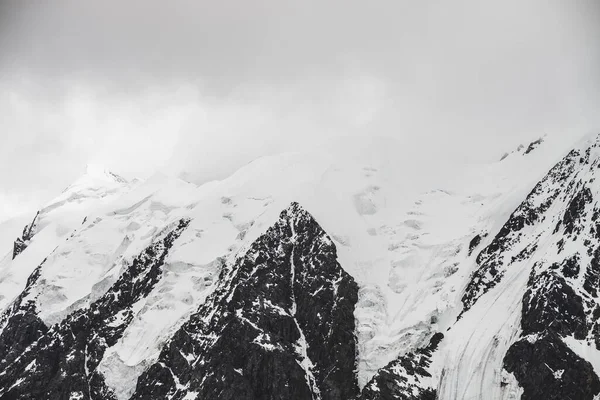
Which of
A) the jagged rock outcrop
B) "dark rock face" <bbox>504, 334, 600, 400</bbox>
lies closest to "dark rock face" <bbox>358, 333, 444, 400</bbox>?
"dark rock face" <bbox>504, 334, 600, 400</bbox>

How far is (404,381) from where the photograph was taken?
621 feet

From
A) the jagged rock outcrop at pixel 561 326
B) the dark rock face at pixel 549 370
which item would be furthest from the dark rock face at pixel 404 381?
the jagged rock outcrop at pixel 561 326

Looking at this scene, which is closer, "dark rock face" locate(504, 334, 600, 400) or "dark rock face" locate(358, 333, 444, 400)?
"dark rock face" locate(504, 334, 600, 400)

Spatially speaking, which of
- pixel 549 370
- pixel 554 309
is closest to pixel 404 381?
pixel 549 370

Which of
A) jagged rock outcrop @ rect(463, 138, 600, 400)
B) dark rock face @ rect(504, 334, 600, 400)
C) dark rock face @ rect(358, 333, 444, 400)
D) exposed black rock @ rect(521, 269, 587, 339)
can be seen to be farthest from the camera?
dark rock face @ rect(358, 333, 444, 400)

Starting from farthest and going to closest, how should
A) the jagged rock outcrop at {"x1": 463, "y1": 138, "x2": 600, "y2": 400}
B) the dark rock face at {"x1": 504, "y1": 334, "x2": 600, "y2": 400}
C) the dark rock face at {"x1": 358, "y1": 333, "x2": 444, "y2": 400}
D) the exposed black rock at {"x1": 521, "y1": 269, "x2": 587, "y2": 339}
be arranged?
A: the dark rock face at {"x1": 358, "y1": 333, "x2": 444, "y2": 400}
the exposed black rock at {"x1": 521, "y1": 269, "x2": 587, "y2": 339}
the jagged rock outcrop at {"x1": 463, "y1": 138, "x2": 600, "y2": 400}
the dark rock face at {"x1": 504, "y1": 334, "x2": 600, "y2": 400}

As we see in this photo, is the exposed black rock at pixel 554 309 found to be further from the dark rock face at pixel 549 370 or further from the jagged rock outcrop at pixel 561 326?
the dark rock face at pixel 549 370

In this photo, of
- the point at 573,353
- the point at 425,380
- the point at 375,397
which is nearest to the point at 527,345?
the point at 573,353

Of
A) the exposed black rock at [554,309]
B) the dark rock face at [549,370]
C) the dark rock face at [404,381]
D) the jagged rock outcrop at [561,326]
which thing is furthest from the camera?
the dark rock face at [404,381]

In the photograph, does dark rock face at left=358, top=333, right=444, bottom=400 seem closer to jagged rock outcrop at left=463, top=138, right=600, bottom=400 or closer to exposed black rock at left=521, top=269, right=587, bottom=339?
jagged rock outcrop at left=463, top=138, right=600, bottom=400

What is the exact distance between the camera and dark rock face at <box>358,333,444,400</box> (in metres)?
187

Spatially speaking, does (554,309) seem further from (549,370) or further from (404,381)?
(404,381)

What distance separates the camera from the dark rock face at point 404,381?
187m

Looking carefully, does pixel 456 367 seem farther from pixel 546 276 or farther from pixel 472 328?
pixel 546 276
